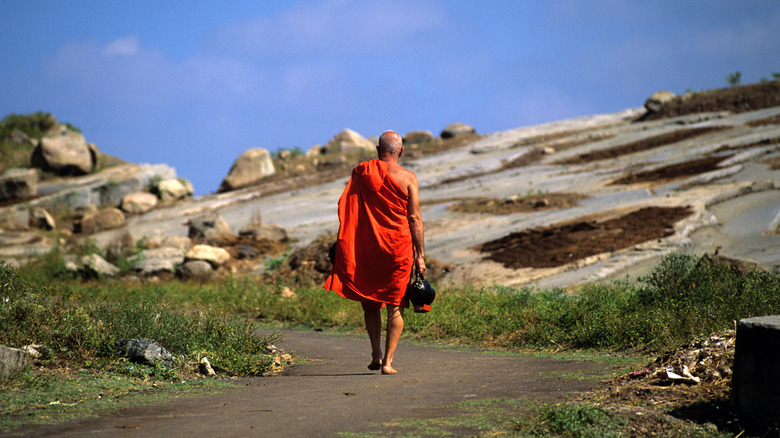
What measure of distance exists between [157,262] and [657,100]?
32.1 meters

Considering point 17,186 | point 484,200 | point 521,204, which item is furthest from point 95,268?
point 17,186

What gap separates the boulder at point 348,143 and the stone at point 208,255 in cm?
2737

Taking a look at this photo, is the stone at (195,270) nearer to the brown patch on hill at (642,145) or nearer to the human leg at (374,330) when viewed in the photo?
the human leg at (374,330)

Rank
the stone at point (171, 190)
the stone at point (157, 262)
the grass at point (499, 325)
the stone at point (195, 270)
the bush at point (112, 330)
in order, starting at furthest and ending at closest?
the stone at point (171, 190), the stone at point (157, 262), the stone at point (195, 270), the bush at point (112, 330), the grass at point (499, 325)

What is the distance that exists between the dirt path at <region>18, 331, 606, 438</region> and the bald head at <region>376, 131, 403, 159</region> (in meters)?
2.00

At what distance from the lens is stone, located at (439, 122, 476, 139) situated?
1874 inches

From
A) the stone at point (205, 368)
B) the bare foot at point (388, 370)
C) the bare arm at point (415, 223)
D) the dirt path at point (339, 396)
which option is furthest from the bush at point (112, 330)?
the bare arm at point (415, 223)

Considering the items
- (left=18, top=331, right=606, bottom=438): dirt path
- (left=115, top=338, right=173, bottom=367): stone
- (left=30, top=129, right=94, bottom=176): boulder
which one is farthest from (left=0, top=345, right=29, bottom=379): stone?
(left=30, top=129, right=94, bottom=176): boulder

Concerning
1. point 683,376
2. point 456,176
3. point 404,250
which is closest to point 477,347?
point 404,250

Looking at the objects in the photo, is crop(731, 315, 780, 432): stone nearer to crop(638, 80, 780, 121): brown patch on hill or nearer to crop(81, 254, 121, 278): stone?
crop(81, 254, 121, 278): stone

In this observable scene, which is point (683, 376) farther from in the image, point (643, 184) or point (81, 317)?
point (643, 184)

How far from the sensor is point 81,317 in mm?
6012

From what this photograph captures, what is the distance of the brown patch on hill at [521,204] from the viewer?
2072 centimetres

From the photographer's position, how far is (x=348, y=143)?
4781 centimetres
